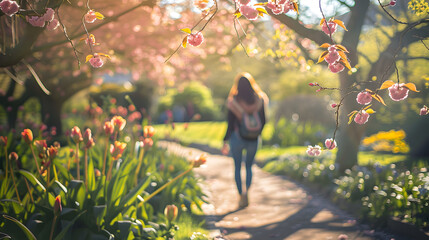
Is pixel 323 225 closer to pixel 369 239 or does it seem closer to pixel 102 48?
pixel 369 239

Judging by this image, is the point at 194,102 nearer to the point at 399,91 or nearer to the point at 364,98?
the point at 364,98

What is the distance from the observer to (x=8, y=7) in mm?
2340

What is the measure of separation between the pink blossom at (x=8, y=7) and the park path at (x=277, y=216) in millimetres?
2315

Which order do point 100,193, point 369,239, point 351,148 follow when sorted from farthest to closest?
point 351,148 < point 369,239 < point 100,193

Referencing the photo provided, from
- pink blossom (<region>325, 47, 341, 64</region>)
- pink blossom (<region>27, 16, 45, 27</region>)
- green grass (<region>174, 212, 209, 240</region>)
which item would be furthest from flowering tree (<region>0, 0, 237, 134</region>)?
pink blossom (<region>325, 47, 341, 64</region>)

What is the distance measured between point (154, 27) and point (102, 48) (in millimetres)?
1253

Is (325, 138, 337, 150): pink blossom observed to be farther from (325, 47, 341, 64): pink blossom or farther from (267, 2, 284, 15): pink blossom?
(267, 2, 284, 15): pink blossom

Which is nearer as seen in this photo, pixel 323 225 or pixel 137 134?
pixel 323 225

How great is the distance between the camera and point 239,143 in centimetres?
549

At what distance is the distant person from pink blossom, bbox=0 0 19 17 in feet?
11.5

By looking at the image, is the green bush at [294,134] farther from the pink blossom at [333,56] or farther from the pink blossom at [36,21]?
the pink blossom at [36,21]

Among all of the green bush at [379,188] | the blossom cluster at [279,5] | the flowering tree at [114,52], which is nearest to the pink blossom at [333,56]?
the blossom cluster at [279,5]

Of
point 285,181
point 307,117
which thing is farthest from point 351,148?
point 307,117

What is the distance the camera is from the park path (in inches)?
167
